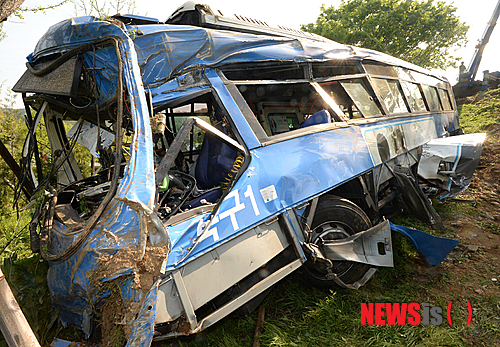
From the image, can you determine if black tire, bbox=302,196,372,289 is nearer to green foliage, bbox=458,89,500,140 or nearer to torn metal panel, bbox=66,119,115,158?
torn metal panel, bbox=66,119,115,158

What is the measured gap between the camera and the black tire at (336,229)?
8.87ft

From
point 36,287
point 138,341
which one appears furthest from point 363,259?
point 36,287

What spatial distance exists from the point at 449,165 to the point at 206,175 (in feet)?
10.7

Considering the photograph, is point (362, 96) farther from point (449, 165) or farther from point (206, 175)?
point (206, 175)

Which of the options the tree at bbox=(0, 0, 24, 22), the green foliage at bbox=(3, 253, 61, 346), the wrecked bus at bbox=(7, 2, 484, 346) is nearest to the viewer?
the tree at bbox=(0, 0, 24, 22)

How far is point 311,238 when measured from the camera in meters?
2.60

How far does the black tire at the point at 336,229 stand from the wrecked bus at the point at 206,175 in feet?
0.05

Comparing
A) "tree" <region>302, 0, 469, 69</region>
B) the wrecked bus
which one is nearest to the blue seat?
the wrecked bus

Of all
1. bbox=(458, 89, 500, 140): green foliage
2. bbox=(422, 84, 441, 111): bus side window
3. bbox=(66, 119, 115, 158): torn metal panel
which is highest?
bbox=(66, 119, 115, 158): torn metal panel

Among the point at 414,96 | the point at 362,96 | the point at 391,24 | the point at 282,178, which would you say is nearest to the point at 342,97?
the point at 362,96

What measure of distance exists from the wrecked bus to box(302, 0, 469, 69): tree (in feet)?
48.5

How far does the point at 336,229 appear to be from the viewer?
278 cm

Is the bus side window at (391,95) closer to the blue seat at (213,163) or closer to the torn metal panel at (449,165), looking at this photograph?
the torn metal panel at (449,165)

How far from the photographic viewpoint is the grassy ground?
2.38 metres
